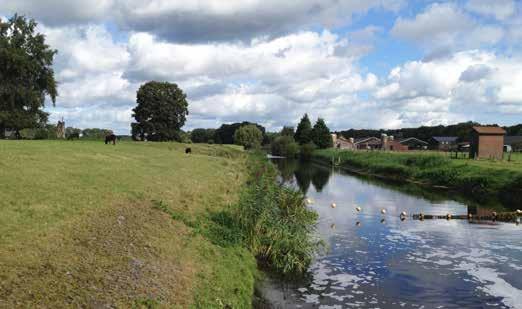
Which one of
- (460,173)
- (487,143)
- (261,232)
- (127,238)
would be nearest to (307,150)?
(487,143)

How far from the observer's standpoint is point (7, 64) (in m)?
48.9

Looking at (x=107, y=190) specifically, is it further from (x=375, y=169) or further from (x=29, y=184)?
(x=375, y=169)

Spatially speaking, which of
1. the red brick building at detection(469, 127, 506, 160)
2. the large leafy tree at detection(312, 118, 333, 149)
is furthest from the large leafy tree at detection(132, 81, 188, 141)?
the large leafy tree at detection(312, 118, 333, 149)

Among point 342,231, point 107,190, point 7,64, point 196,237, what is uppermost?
point 7,64

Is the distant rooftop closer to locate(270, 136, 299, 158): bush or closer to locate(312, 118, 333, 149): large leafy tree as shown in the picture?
locate(270, 136, 299, 158): bush

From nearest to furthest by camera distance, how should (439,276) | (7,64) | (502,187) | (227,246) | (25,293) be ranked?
(25,293)
(227,246)
(439,276)
(502,187)
(7,64)

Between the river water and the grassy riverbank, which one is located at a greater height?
the grassy riverbank

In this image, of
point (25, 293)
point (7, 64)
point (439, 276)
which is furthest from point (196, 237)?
point (7, 64)

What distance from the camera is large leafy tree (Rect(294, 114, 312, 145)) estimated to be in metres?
140

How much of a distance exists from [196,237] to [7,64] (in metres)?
44.7

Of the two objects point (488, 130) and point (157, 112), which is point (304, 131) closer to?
point (157, 112)

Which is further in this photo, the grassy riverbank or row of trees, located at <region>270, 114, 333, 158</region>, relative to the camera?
row of trees, located at <region>270, 114, 333, 158</region>

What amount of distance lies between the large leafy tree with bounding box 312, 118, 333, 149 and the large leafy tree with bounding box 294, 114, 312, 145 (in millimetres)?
2490

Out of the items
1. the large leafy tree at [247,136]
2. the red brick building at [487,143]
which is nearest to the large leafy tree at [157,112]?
the red brick building at [487,143]
